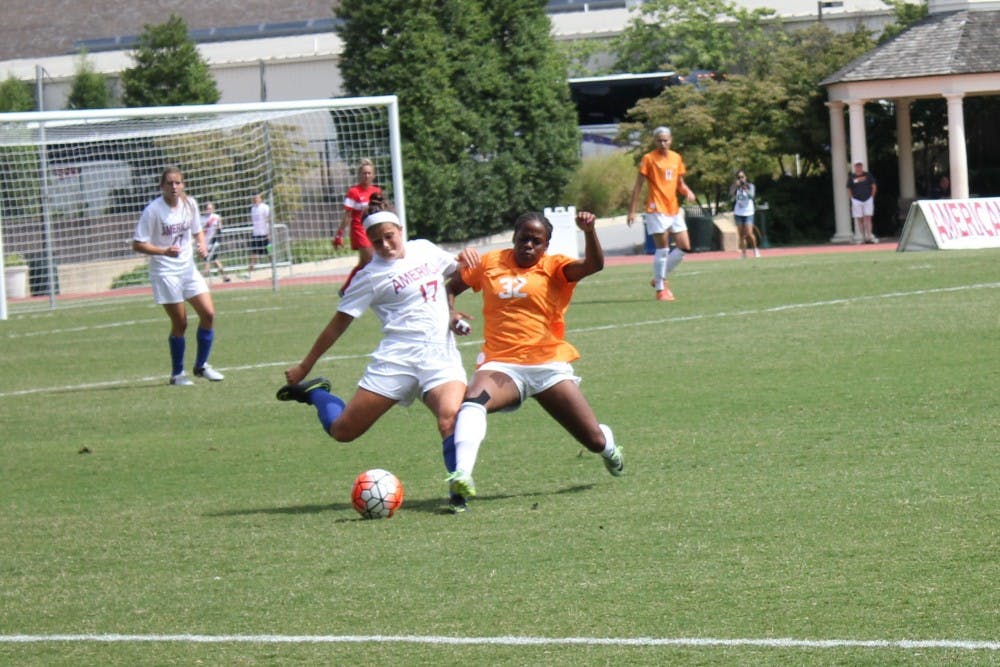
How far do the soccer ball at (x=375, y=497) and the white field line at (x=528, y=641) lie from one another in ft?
7.18

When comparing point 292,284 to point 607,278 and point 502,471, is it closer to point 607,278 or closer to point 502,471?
point 607,278

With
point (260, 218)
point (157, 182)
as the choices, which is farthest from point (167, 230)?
point (157, 182)

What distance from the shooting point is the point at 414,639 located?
19.9ft

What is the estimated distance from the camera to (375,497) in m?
8.40

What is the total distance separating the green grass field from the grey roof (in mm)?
22266

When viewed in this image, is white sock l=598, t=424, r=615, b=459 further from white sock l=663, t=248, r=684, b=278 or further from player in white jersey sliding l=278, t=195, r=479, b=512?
white sock l=663, t=248, r=684, b=278

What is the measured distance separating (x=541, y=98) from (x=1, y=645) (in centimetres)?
3871

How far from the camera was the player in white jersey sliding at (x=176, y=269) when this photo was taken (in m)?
15.4

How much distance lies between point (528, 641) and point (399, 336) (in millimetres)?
3265

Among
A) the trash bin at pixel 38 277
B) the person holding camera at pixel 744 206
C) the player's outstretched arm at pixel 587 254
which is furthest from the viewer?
the person holding camera at pixel 744 206

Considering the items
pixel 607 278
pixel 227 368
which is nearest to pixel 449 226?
pixel 607 278

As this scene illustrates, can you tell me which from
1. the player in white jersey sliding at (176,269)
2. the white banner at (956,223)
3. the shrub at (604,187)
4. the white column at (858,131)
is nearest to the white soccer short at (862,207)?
the white column at (858,131)

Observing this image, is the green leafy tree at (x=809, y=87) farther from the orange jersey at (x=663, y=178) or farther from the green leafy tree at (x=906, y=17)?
the orange jersey at (x=663, y=178)

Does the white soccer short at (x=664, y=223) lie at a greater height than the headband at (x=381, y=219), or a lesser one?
lesser
